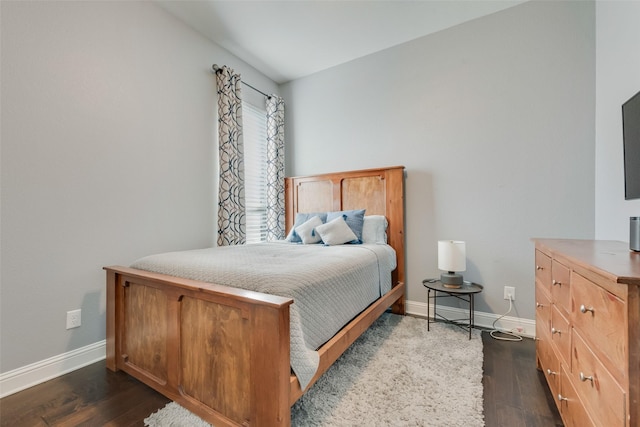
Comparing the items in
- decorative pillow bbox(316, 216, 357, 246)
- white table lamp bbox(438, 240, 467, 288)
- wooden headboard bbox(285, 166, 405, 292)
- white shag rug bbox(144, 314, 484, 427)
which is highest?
wooden headboard bbox(285, 166, 405, 292)

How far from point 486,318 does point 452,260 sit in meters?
0.72

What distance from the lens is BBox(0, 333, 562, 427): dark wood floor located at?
53.4 inches

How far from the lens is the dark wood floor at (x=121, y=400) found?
136 centimetres

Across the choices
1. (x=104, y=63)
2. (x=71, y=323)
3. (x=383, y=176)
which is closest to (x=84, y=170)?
(x=104, y=63)

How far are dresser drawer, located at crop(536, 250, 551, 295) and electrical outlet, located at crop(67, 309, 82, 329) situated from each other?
2.97m

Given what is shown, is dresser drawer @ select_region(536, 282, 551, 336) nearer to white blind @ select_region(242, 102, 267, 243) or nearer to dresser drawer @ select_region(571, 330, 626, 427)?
dresser drawer @ select_region(571, 330, 626, 427)

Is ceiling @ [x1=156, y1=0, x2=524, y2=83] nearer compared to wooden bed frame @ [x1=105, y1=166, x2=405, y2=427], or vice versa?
wooden bed frame @ [x1=105, y1=166, x2=405, y2=427]

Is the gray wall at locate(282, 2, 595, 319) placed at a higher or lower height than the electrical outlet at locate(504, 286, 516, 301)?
higher

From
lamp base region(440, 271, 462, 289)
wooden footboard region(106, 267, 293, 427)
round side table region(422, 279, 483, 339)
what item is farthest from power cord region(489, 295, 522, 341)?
wooden footboard region(106, 267, 293, 427)

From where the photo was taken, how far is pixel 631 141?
132 cm

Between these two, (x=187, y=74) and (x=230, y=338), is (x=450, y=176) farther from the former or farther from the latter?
(x=187, y=74)

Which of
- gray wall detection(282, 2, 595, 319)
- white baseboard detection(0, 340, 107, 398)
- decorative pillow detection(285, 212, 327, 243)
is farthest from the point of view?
decorative pillow detection(285, 212, 327, 243)

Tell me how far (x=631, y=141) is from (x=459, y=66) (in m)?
1.73

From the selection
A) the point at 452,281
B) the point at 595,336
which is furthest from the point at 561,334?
the point at 452,281
